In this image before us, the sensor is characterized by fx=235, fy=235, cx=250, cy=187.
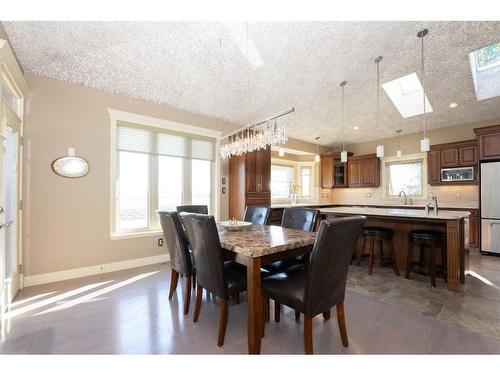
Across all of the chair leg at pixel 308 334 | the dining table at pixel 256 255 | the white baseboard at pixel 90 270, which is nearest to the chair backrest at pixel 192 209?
the white baseboard at pixel 90 270

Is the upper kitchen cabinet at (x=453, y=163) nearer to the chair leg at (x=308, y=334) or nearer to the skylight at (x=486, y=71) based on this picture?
the skylight at (x=486, y=71)

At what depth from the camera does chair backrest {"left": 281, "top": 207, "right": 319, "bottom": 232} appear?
102 inches

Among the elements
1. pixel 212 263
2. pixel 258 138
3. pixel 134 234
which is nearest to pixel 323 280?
pixel 212 263

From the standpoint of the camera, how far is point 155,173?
394 cm

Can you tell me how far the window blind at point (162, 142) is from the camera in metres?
3.62

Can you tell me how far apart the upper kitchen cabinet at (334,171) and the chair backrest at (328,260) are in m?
5.26

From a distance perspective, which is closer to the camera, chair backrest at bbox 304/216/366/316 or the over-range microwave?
chair backrest at bbox 304/216/366/316

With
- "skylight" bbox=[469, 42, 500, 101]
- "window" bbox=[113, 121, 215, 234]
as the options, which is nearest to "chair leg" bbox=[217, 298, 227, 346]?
"window" bbox=[113, 121, 215, 234]

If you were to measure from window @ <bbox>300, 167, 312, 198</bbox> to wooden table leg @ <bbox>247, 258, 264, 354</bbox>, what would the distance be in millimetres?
5407

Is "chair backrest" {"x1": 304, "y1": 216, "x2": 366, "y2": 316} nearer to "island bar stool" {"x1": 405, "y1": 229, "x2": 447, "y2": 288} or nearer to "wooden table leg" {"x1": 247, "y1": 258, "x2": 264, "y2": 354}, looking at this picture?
"wooden table leg" {"x1": 247, "y1": 258, "x2": 264, "y2": 354}

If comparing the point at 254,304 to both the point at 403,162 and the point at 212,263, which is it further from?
the point at 403,162
